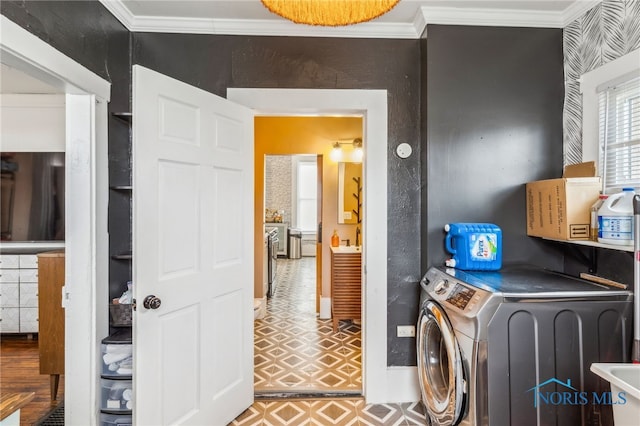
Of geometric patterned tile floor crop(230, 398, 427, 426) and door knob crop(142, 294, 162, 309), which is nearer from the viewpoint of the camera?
door knob crop(142, 294, 162, 309)

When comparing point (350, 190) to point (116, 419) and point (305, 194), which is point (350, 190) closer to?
point (116, 419)

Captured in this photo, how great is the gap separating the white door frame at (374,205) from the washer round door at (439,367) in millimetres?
370

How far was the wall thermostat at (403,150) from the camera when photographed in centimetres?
231

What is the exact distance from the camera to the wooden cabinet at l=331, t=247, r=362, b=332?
346cm

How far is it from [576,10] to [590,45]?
266 mm

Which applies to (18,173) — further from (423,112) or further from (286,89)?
(423,112)

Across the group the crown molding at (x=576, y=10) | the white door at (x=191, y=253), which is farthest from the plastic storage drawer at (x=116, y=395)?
the crown molding at (x=576, y=10)

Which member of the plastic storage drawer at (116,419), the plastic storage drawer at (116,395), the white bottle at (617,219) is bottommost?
the plastic storage drawer at (116,419)

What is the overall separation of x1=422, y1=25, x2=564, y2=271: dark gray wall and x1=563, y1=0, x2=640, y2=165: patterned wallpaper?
56 mm

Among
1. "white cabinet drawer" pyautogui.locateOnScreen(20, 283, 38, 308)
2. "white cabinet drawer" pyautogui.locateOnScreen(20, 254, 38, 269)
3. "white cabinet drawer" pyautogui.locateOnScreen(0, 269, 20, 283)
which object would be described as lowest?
"white cabinet drawer" pyautogui.locateOnScreen(20, 283, 38, 308)

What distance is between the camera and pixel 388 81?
A: 234 centimetres

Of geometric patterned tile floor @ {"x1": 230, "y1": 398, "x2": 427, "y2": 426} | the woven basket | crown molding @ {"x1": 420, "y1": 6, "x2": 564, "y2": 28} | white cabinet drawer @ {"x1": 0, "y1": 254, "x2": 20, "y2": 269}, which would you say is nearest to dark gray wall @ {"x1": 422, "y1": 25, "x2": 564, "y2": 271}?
crown molding @ {"x1": 420, "y1": 6, "x2": 564, "y2": 28}

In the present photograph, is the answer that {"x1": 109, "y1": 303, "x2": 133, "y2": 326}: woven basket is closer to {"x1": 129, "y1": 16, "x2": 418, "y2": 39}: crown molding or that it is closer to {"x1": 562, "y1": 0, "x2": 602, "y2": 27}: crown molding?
{"x1": 129, "y1": 16, "x2": 418, "y2": 39}: crown molding

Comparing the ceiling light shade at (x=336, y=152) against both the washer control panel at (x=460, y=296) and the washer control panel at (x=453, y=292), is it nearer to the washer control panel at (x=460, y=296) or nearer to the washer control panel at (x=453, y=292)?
the washer control panel at (x=453, y=292)
